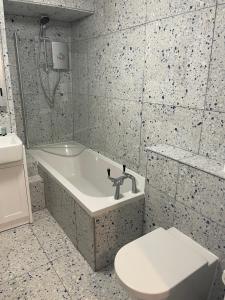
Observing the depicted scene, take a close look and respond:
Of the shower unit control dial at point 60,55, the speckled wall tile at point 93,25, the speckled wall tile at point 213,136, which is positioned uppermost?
the speckled wall tile at point 93,25

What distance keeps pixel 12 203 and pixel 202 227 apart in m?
1.71

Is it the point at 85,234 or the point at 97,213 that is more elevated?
the point at 97,213

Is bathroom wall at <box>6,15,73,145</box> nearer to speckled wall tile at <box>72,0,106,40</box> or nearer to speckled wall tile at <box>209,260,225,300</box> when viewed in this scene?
speckled wall tile at <box>72,0,106,40</box>

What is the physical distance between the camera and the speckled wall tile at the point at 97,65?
246 cm

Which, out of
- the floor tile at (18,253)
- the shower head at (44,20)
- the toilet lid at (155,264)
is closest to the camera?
the toilet lid at (155,264)

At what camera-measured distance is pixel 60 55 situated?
293cm

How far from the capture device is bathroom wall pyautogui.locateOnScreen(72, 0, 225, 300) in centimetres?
142

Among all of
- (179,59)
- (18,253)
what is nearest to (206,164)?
(179,59)

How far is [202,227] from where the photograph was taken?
1432 mm

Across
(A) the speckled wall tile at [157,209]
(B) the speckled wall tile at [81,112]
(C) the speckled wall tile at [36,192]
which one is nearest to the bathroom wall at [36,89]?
(B) the speckled wall tile at [81,112]

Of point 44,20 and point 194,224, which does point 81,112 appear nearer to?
point 44,20

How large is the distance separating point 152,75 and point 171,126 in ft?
1.54

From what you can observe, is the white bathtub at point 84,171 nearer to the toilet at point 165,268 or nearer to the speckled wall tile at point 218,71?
the toilet at point 165,268

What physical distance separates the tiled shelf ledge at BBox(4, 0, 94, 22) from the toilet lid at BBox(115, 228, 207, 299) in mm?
2319
